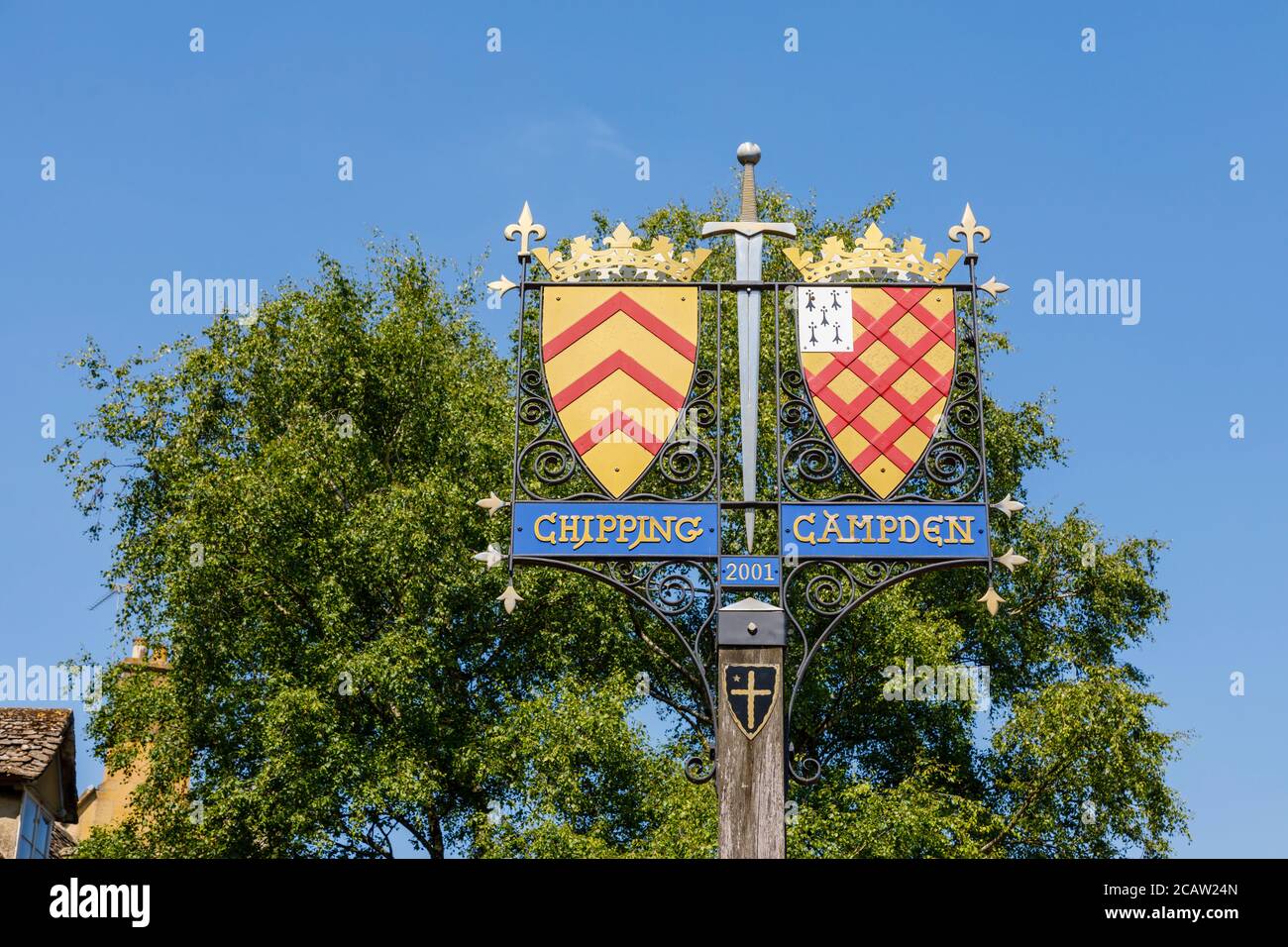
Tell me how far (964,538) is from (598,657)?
16407 millimetres

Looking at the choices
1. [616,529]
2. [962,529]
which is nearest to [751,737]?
[616,529]

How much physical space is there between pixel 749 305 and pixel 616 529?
1.65 m

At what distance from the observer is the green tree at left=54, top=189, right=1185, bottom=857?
22453 millimetres

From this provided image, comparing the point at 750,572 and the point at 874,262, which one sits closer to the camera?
the point at 750,572

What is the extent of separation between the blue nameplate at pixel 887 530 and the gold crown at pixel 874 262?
165 centimetres

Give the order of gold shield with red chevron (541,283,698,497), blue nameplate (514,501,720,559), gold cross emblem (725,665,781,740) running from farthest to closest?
gold shield with red chevron (541,283,698,497) < blue nameplate (514,501,720,559) < gold cross emblem (725,665,781,740)

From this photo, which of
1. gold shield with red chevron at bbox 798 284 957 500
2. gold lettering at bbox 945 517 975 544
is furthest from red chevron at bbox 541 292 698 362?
gold lettering at bbox 945 517 975 544

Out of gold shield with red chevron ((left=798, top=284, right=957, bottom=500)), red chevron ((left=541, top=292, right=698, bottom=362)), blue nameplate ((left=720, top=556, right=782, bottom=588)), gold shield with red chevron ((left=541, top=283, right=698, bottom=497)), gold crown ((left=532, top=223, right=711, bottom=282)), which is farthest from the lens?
gold crown ((left=532, top=223, right=711, bottom=282))

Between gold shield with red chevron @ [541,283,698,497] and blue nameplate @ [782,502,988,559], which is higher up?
gold shield with red chevron @ [541,283,698,497]

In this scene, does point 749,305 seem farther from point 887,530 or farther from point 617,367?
point 887,530

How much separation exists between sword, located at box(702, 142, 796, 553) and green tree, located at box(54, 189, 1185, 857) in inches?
475

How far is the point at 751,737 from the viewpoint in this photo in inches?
332

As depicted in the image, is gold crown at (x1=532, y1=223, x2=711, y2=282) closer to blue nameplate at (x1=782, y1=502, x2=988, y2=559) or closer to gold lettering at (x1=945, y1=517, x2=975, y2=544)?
blue nameplate at (x1=782, y1=502, x2=988, y2=559)
